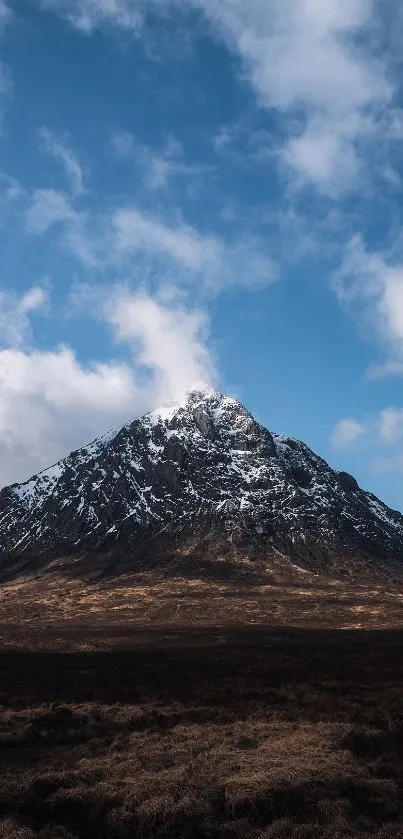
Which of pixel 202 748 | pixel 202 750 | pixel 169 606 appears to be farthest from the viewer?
A: pixel 169 606

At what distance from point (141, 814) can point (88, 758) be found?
6.21m

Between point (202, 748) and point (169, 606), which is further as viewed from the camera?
point (169, 606)

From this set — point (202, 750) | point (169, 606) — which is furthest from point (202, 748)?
point (169, 606)

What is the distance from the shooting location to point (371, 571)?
188 meters

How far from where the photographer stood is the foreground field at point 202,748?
15.5 m

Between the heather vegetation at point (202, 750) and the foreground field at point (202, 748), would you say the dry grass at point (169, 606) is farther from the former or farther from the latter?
the heather vegetation at point (202, 750)

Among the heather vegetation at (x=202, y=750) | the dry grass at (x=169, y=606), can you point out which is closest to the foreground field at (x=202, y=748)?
the heather vegetation at (x=202, y=750)

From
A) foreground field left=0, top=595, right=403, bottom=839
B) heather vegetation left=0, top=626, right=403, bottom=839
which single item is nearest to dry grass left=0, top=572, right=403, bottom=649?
foreground field left=0, top=595, right=403, bottom=839

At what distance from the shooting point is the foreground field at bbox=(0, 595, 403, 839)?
50.8 feet

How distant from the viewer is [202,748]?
21.9 m

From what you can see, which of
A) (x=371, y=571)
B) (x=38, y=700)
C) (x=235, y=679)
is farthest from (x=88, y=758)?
(x=371, y=571)

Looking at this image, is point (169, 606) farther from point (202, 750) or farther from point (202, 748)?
point (202, 750)

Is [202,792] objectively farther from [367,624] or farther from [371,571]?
[371,571]

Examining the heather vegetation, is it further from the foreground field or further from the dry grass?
the dry grass
